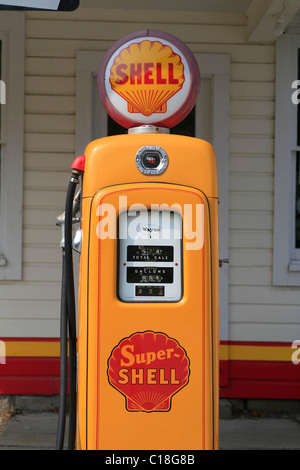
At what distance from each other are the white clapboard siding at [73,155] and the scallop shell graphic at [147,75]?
6.91 ft

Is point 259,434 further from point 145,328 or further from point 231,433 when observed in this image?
point 145,328

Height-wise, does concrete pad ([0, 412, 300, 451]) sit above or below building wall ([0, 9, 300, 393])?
below

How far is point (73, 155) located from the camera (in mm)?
5238

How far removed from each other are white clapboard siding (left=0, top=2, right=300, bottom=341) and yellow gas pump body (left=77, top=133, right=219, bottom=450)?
2.20 m

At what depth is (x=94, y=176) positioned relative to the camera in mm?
3076

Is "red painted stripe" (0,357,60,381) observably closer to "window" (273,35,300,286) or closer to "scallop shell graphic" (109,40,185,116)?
"window" (273,35,300,286)

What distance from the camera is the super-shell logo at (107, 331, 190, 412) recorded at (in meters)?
3.03

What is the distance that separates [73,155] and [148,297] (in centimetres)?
246

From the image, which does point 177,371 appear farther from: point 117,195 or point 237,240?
point 237,240

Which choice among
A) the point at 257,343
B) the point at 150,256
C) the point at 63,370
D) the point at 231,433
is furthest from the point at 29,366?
the point at 150,256

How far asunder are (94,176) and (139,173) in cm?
22

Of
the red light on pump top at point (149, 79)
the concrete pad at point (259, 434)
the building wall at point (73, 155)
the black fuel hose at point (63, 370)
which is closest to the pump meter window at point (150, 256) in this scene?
the black fuel hose at point (63, 370)

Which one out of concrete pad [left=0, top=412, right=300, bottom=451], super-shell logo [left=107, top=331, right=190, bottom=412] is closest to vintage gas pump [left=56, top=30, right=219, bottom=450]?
super-shell logo [left=107, top=331, right=190, bottom=412]
